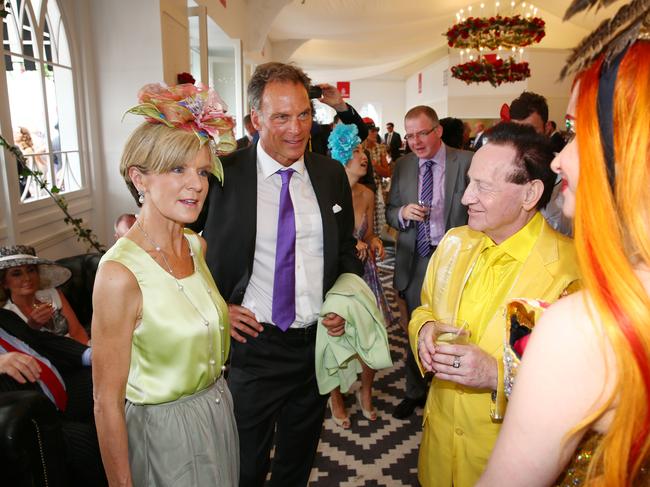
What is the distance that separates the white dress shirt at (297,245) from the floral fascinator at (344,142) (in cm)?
139

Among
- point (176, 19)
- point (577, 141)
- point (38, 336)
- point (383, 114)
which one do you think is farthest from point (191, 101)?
point (383, 114)

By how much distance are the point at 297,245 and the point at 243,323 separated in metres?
0.39

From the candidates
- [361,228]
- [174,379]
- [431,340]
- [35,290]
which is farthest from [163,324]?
[361,228]

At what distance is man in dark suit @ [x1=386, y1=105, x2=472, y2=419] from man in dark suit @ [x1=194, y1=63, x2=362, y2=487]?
1.28m

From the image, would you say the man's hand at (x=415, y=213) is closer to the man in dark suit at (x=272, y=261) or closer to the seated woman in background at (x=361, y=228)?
the seated woman in background at (x=361, y=228)

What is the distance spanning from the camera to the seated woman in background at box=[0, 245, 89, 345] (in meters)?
2.55

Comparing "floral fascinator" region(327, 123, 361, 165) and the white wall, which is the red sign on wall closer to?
the white wall

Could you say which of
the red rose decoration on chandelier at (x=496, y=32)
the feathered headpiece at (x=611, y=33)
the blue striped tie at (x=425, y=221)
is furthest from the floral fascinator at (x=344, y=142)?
the red rose decoration on chandelier at (x=496, y=32)

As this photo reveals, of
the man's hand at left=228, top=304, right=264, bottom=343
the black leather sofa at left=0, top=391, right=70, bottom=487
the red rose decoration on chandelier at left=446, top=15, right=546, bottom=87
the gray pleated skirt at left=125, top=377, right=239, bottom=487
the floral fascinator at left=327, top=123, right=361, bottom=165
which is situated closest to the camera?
the gray pleated skirt at left=125, top=377, right=239, bottom=487

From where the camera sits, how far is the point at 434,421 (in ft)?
5.32

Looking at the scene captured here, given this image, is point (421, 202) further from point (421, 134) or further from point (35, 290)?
point (35, 290)

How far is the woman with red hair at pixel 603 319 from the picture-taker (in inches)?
25.7

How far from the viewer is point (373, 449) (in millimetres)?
2994

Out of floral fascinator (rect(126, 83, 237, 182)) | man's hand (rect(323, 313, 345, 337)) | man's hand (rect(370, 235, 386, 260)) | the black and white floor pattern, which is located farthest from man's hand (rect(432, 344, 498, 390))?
man's hand (rect(370, 235, 386, 260))
